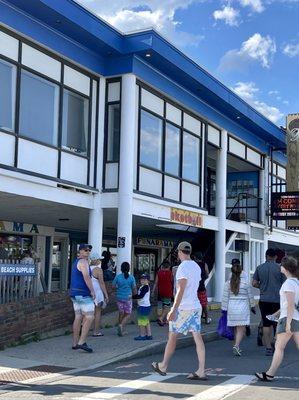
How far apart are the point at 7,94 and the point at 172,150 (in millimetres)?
5996

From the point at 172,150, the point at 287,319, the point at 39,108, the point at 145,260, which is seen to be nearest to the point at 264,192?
the point at 145,260

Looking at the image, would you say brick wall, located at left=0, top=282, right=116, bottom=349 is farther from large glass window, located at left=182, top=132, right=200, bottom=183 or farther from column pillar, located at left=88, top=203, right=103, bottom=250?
large glass window, located at left=182, top=132, right=200, bottom=183

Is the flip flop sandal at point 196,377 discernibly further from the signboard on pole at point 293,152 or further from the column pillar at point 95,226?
the signboard on pole at point 293,152

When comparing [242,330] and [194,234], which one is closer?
[242,330]

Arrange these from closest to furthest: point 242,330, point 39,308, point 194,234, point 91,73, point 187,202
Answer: point 242,330
point 39,308
point 91,73
point 187,202
point 194,234

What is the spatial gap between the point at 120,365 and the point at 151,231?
477 inches

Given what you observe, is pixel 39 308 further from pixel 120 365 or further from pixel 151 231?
pixel 151 231

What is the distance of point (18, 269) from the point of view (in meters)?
11.5

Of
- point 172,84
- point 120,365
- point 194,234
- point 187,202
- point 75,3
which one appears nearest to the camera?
point 120,365

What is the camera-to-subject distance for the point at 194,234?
21.6 metres

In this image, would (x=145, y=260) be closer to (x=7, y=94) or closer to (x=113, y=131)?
(x=113, y=131)

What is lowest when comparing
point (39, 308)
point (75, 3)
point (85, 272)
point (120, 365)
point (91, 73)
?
point (120, 365)

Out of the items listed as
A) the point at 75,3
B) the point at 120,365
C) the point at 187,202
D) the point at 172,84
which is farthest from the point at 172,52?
the point at 120,365

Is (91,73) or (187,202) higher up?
(91,73)
